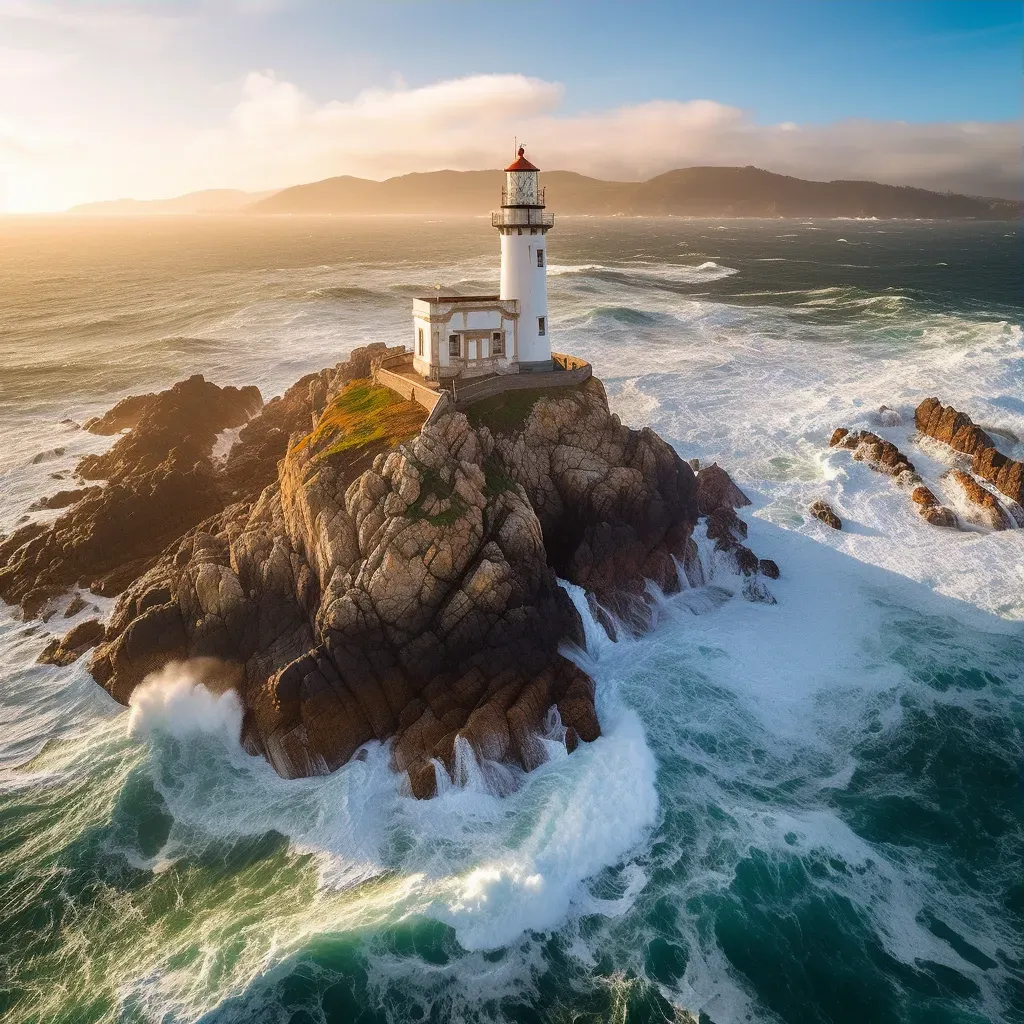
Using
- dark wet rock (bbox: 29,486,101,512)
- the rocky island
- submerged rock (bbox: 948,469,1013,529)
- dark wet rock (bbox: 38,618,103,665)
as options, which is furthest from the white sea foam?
submerged rock (bbox: 948,469,1013,529)

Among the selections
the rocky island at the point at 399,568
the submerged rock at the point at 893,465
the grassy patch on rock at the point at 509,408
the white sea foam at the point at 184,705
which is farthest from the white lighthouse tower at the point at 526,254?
the white sea foam at the point at 184,705

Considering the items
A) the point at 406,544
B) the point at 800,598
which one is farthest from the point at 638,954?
the point at 800,598

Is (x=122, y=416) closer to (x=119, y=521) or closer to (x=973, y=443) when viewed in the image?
(x=119, y=521)

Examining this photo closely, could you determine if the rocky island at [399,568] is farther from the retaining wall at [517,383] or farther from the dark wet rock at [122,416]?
the dark wet rock at [122,416]

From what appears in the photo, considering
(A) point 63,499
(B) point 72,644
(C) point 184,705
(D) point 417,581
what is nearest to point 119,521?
(B) point 72,644

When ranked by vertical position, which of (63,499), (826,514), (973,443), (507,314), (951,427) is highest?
(507,314)

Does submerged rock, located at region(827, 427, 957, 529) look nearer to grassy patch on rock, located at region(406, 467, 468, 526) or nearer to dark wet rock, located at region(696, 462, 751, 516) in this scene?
dark wet rock, located at region(696, 462, 751, 516)
